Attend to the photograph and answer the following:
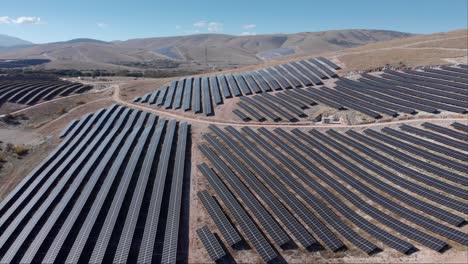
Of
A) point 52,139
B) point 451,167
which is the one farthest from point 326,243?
point 52,139

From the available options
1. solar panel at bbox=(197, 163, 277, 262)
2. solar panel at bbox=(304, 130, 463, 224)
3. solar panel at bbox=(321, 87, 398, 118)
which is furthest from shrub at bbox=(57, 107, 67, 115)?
solar panel at bbox=(321, 87, 398, 118)

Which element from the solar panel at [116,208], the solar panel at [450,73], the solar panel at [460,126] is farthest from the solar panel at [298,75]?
the solar panel at [116,208]

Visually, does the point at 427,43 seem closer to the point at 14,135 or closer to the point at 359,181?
the point at 359,181

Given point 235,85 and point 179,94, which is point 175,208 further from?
point 235,85

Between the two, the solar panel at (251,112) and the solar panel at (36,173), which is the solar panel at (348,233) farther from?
the solar panel at (36,173)

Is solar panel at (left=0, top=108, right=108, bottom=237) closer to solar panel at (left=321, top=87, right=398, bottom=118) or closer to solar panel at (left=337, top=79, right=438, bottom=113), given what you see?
solar panel at (left=321, top=87, right=398, bottom=118)

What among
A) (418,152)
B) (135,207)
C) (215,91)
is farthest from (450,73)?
(135,207)

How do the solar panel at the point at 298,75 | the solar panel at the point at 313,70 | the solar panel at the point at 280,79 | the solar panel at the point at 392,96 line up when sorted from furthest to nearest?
the solar panel at the point at 313,70
the solar panel at the point at 280,79
the solar panel at the point at 298,75
the solar panel at the point at 392,96
